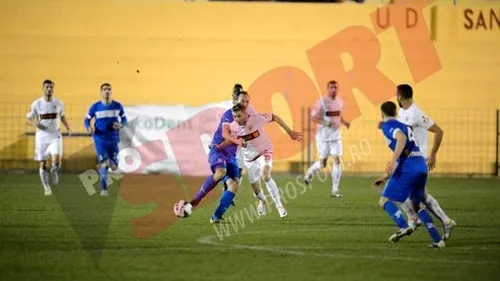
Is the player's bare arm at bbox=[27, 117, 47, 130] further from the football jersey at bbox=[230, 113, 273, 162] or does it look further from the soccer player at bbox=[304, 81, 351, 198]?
the football jersey at bbox=[230, 113, 273, 162]

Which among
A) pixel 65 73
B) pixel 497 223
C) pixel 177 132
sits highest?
pixel 65 73

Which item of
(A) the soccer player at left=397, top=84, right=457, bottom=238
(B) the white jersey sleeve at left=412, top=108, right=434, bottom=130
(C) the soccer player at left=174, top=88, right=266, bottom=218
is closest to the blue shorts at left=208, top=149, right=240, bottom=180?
(C) the soccer player at left=174, top=88, right=266, bottom=218

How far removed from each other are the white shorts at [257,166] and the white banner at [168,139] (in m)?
13.0

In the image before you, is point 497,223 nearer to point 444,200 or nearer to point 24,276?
point 444,200

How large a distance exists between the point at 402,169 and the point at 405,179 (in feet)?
0.46

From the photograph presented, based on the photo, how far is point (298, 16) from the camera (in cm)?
3441

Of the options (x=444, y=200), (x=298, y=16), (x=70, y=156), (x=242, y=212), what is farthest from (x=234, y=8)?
(x=242, y=212)

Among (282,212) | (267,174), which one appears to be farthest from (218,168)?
(282,212)

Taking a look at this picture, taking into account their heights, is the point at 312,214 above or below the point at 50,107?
below

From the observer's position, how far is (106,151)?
83.9 feet

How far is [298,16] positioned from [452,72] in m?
5.40

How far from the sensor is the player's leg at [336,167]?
24.9 meters

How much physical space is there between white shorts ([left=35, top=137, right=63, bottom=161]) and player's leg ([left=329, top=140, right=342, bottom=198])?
6.64m

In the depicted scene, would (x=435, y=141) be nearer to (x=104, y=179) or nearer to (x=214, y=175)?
(x=214, y=175)
